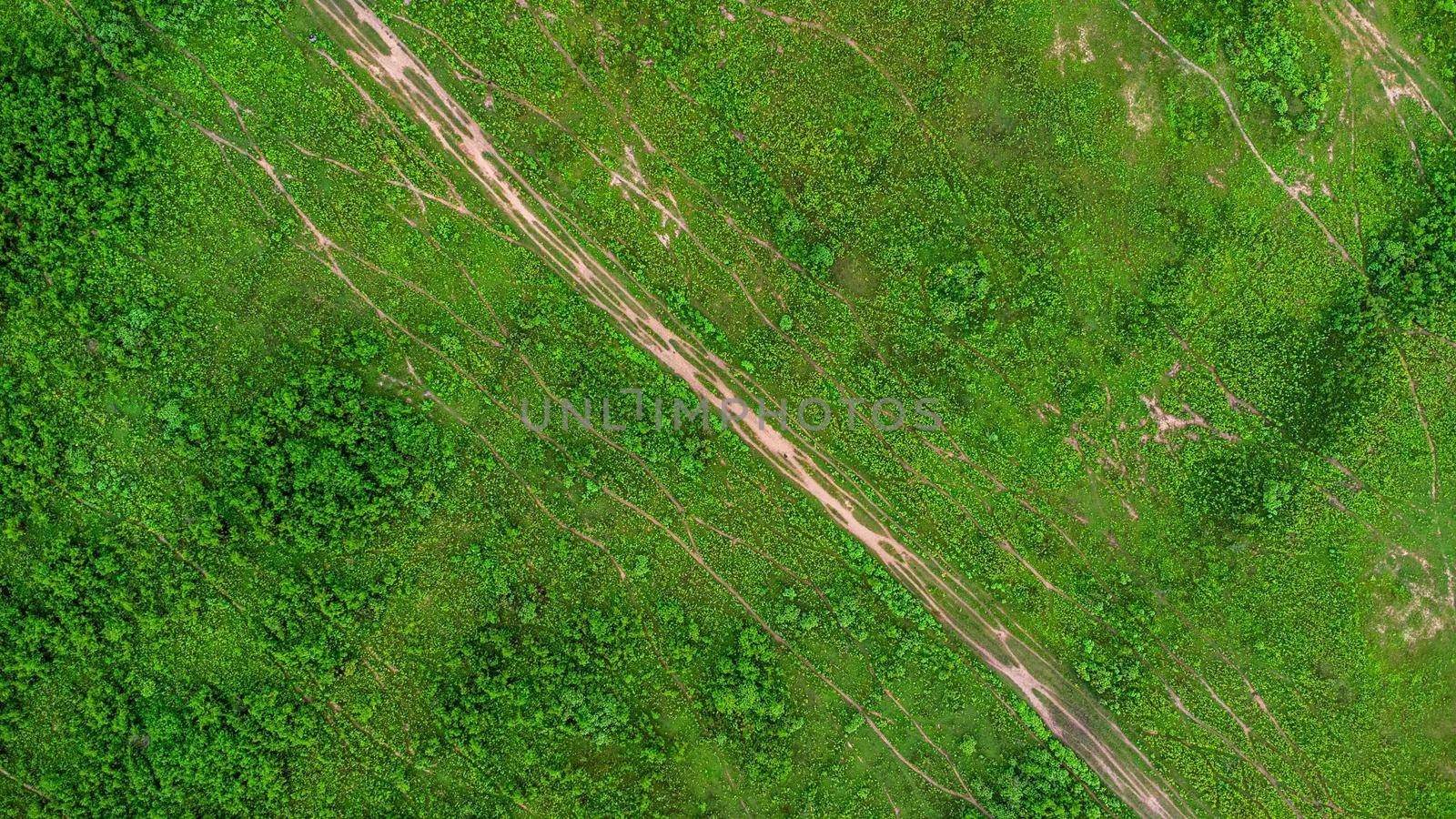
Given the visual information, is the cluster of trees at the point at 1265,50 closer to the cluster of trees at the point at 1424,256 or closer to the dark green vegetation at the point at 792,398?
the dark green vegetation at the point at 792,398

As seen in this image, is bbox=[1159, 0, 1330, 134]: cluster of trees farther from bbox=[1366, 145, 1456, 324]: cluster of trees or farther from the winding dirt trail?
the winding dirt trail

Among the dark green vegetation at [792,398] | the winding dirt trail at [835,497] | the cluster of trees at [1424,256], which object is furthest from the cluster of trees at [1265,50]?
the winding dirt trail at [835,497]

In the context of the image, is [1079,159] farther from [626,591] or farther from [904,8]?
[626,591]

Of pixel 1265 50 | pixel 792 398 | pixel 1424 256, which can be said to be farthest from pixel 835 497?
pixel 1424 256

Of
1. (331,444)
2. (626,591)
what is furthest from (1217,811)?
(331,444)

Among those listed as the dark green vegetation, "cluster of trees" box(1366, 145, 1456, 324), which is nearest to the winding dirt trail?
the dark green vegetation

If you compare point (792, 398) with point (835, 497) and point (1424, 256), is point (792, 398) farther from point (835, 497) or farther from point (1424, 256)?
point (1424, 256)
